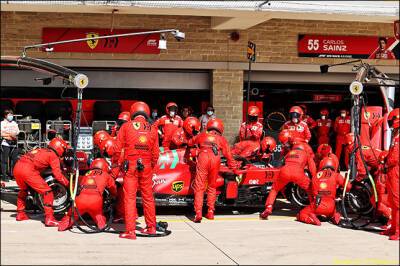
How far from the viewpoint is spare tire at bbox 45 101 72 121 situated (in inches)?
696

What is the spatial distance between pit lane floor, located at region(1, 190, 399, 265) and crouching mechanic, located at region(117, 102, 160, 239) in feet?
1.05

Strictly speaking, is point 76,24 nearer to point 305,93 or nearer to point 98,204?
point 305,93

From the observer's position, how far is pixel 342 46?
18469 mm

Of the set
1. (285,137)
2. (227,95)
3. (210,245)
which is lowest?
(210,245)

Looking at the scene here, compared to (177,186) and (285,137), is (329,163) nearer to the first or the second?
(285,137)

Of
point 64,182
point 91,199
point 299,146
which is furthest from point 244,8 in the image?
point 91,199

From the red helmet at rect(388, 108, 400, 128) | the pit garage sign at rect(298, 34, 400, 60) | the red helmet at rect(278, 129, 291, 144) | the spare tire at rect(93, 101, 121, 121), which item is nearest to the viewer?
the red helmet at rect(388, 108, 400, 128)

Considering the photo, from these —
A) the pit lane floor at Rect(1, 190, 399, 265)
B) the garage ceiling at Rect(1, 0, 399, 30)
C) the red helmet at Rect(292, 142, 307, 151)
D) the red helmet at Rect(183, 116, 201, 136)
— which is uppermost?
the garage ceiling at Rect(1, 0, 399, 30)

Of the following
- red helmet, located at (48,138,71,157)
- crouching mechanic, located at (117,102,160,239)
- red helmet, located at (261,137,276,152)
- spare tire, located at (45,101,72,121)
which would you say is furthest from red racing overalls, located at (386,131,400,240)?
spare tire, located at (45,101,72,121)

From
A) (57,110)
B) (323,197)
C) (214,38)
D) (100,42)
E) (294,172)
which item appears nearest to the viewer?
(323,197)

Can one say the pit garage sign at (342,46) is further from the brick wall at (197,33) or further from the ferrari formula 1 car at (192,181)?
the ferrari formula 1 car at (192,181)

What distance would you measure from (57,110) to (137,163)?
8.92 metres

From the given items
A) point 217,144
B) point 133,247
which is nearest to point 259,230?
point 217,144

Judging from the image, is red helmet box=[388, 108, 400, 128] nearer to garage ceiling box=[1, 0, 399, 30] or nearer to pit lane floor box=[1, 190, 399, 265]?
pit lane floor box=[1, 190, 399, 265]
